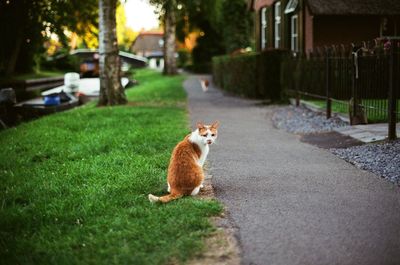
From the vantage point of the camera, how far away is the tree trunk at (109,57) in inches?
787

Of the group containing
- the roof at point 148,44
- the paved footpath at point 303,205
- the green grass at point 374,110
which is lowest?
the paved footpath at point 303,205

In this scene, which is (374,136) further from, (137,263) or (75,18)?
(75,18)

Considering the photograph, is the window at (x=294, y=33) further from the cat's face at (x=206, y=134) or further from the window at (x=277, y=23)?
the cat's face at (x=206, y=134)

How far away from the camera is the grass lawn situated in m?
4.98

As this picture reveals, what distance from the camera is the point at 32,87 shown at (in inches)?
1320

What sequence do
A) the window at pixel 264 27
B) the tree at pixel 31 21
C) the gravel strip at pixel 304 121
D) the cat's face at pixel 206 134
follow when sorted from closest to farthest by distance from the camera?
the cat's face at pixel 206 134 → the gravel strip at pixel 304 121 → the window at pixel 264 27 → the tree at pixel 31 21

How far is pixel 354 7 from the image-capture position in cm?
2194

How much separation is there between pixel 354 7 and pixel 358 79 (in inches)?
387

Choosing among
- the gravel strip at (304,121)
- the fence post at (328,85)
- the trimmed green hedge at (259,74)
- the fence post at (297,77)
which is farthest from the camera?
the trimmed green hedge at (259,74)

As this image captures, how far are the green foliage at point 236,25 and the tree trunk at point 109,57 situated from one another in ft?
116

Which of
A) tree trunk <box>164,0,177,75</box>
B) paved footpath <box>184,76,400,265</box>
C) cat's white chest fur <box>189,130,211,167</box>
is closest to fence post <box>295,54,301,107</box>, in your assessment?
paved footpath <box>184,76,400,265</box>

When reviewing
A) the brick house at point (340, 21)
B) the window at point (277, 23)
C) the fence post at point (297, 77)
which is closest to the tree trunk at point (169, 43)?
the window at point (277, 23)

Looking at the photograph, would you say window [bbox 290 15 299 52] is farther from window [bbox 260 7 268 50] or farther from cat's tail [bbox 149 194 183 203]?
cat's tail [bbox 149 194 183 203]

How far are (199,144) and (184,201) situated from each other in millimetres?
944
